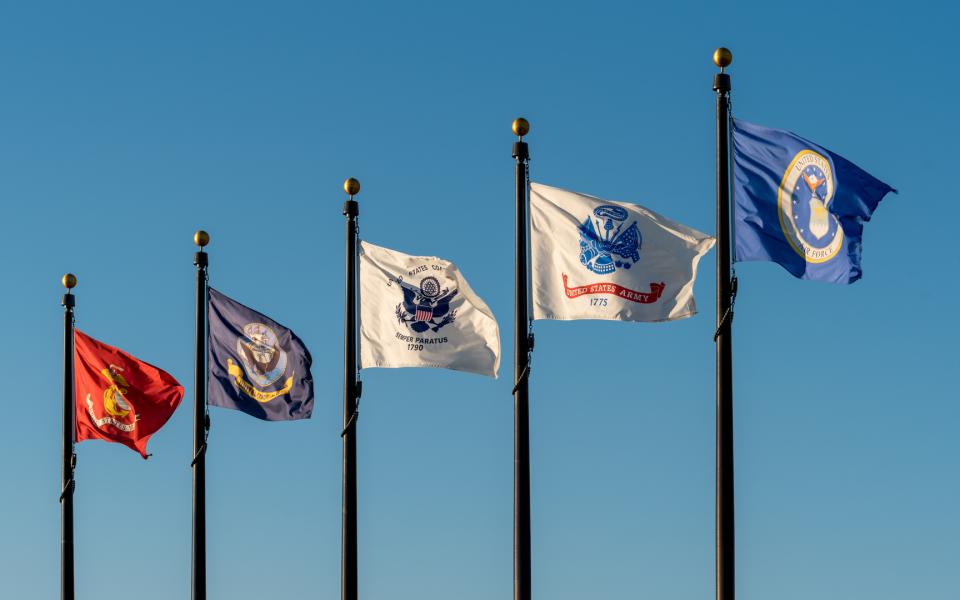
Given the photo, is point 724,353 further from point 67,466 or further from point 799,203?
point 67,466

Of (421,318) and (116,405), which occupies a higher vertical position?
(421,318)

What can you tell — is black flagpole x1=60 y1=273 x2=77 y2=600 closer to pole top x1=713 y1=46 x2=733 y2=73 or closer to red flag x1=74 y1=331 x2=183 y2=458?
red flag x1=74 y1=331 x2=183 y2=458

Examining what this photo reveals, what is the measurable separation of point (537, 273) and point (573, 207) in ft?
3.79

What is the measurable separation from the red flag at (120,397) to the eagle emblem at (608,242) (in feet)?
36.6

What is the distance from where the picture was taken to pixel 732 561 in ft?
87.6

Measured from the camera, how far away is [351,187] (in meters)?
35.3

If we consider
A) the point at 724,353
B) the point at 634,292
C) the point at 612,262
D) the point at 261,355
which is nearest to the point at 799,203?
the point at 724,353

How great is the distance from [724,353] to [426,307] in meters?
7.39

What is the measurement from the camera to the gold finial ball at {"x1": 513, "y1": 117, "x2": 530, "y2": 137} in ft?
105

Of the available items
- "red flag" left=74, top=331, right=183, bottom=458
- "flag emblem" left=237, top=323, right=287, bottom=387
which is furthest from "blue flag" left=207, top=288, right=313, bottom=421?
"red flag" left=74, top=331, right=183, bottom=458

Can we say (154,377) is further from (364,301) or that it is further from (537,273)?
(537,273)

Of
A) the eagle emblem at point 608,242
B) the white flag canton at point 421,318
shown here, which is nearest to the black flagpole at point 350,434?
the white flag canton at point 421,318

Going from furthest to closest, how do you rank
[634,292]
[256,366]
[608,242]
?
[256,366] → [608,242] → [634,292]

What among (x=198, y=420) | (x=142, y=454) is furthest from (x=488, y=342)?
(x=142, y=454)
